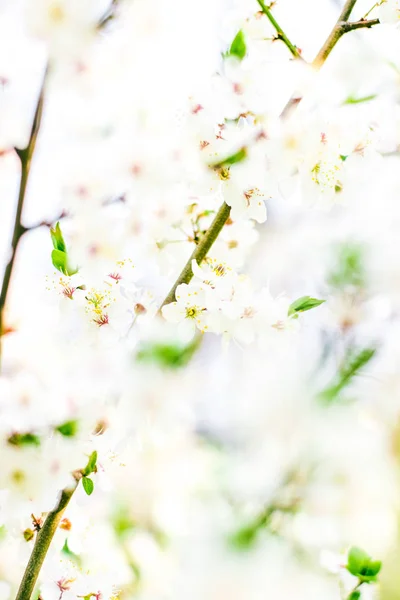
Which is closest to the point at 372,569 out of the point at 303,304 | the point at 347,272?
the point at 303,304

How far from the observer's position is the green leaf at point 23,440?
492 millimetres

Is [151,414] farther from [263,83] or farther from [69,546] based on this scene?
[263,83]

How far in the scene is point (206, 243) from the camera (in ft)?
1.85

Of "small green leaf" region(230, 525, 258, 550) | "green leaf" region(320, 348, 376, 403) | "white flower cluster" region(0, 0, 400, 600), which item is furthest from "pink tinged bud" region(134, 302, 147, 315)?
"small green leaf" region(230, 525, 258, 550)

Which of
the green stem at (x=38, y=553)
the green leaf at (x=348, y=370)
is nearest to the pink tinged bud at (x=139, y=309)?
the green stem at (x=38, y=553)

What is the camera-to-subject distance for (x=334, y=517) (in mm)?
1627

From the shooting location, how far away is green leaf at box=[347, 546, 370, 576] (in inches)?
27.0

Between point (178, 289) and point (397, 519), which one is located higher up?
point (178, 289)

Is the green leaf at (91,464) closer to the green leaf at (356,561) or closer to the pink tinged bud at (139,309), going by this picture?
the pink tinged bud at (139,309)

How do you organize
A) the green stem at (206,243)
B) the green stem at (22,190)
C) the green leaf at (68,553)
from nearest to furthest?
the green stem at (22,190), the green stem at (206,243), the green leaf at (68,553)

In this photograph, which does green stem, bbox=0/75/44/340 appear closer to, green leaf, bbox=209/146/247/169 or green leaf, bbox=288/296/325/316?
green leaf, bbox=209/146/247/169

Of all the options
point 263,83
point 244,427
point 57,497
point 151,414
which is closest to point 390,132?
point 263,83

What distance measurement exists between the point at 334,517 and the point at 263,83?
1436mm

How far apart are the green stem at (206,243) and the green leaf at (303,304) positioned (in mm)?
111
